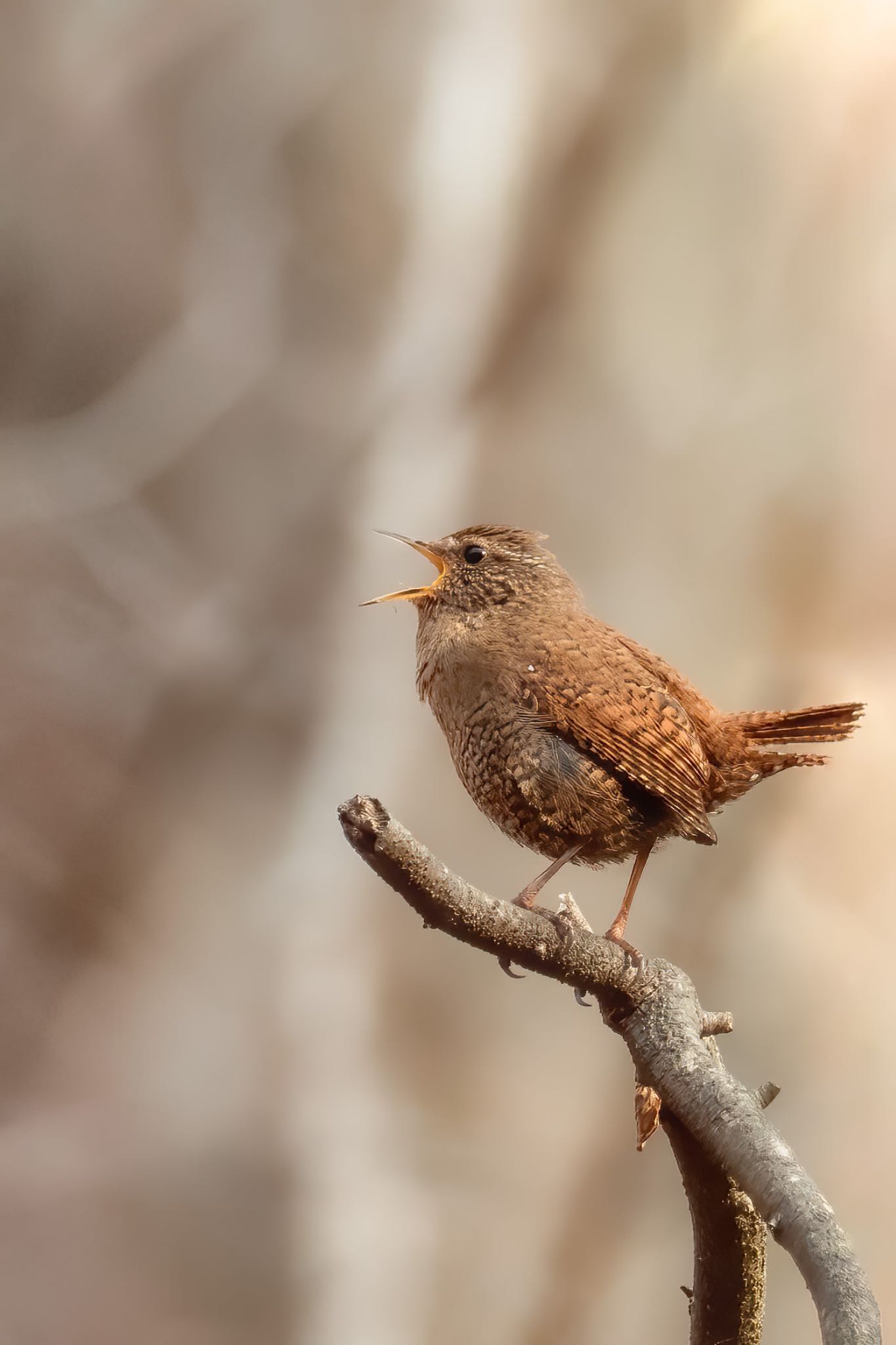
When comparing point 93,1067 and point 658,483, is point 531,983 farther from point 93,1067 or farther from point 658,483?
point 658,483

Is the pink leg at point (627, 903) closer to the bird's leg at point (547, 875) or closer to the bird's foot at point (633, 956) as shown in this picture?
the bird's foot at point (633, 956)

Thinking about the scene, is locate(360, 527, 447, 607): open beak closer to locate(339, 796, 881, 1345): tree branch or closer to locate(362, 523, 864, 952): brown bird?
locate(362, 523, 864, 952): brown bird

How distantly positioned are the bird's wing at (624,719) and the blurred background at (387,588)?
0.55m

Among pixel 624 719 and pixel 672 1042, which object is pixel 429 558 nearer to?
pixel 624 719

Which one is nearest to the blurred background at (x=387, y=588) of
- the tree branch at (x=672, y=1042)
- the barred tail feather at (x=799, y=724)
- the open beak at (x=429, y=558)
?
the open beak at (x=429, y=558)

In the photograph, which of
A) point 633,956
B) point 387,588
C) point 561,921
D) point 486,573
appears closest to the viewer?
point 561,921

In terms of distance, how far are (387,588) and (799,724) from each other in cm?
71

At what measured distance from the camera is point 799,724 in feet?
5.01

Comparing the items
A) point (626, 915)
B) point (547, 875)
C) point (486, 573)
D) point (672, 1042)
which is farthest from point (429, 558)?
point (672, 1042)

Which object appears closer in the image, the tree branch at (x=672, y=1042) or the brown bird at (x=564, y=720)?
the tree branch at (x=672, y=1042)

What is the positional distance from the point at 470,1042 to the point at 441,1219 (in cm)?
28

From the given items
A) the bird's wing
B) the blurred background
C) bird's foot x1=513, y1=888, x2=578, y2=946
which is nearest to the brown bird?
the bird's wing

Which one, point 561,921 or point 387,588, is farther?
point 387,588

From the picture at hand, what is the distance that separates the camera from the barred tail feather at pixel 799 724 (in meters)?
1.51
